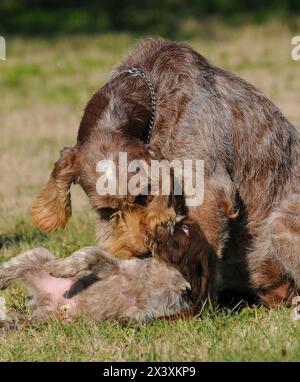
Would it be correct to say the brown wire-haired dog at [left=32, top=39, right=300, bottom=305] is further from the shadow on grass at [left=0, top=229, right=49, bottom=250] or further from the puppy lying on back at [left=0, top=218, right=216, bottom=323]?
the shadow on grass at [left=0, top=229, right=49, bottom=250]

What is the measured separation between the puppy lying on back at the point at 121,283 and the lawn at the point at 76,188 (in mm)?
98

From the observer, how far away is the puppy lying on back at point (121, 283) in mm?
5266

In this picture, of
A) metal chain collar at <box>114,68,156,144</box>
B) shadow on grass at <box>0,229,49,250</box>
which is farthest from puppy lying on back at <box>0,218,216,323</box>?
shadow on grass at <box>0,229,49,250</box>

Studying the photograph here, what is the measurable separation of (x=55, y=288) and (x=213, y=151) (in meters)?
1.31

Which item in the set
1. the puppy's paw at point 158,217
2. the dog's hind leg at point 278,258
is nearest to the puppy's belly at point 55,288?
the puppy's paw at point 158,217

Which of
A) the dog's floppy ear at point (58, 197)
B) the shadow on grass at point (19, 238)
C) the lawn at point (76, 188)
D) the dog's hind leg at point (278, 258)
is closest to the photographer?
the lawn at point (76, 188)

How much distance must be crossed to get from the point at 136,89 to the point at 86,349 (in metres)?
1.64

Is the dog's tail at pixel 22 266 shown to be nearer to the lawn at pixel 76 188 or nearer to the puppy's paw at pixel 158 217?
the lawn at pixel 76 188

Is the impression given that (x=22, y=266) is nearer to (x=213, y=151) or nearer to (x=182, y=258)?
(x=182, y=258)

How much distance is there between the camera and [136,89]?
550 cm

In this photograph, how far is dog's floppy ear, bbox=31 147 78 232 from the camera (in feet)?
17.2

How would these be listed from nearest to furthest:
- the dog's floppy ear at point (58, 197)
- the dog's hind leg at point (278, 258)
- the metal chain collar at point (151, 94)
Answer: the dog's floppy ear at point (58, 197) < the metal chain collar at point (151, 94) < the dog's hind leg at point (278, 258)

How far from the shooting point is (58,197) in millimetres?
5340

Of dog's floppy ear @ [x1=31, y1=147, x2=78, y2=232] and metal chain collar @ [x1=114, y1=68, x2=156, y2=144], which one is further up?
metal chain collar @ [x1=114, y1=68, x2=156, y2=144]
